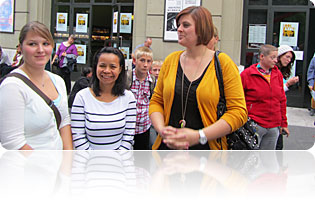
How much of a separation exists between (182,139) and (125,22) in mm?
10303

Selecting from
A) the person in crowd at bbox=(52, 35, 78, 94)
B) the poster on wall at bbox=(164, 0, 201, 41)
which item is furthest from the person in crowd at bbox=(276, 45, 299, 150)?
the person in crowd at bbox=(52, 35, 78, 94)

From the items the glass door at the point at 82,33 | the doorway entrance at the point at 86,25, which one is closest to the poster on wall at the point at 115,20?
the doorway entrance at the point at 86,25

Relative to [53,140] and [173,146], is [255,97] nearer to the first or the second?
[173,146]

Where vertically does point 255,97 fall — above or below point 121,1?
below

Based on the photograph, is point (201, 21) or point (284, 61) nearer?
point (201, 21)

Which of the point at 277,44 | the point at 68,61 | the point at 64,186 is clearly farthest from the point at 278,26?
the point at 64,186

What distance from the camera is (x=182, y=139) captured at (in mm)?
2189

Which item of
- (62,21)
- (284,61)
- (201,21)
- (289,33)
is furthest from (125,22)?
(201,21)

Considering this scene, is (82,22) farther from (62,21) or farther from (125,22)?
(125,22)

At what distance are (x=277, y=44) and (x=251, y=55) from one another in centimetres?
81

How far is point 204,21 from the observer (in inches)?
92.4

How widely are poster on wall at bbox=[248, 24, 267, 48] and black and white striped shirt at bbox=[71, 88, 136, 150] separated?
8409 millimetres

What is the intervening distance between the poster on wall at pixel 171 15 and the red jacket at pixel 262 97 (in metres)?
6.05

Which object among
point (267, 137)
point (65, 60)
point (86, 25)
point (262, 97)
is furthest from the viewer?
point (86, 25)
